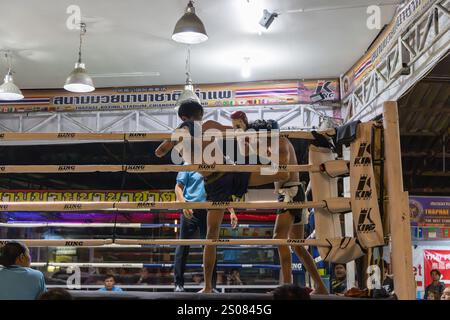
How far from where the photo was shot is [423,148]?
9.21 meters

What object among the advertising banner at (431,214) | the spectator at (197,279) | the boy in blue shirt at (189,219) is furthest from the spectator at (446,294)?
the boy in blue shirt at (189,219)

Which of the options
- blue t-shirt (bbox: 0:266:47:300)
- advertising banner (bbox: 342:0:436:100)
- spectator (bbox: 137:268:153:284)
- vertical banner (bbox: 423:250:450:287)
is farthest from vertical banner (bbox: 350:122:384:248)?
vertical banner (bbox: 423:250:450:287)

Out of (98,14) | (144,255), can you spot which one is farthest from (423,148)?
(98,14)

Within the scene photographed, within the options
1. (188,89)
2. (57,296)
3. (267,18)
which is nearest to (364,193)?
(57,296)

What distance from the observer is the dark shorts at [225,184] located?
342 cm

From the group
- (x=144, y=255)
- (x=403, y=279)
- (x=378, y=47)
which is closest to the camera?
(x=403, y=279)

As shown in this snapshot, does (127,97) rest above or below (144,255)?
above

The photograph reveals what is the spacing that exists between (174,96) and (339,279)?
4564 mm

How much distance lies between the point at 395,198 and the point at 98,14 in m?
5.49

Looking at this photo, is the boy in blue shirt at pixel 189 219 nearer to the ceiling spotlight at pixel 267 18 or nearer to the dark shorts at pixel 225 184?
the dark shorts at pixel 225 184

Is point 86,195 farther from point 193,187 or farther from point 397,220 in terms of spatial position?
point 397,220

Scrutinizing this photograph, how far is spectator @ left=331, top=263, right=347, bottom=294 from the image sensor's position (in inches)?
A: 237

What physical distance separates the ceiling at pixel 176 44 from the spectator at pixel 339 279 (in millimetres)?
3226

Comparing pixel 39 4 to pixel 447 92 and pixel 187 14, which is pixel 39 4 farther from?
pixel 447 92
